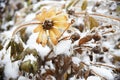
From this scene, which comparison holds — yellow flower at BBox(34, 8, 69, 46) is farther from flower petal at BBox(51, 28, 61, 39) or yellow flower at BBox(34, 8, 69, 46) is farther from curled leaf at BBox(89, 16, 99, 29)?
curled leaf at BBox(89, 16, 99, 29)

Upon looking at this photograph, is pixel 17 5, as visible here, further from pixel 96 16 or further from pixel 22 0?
pixel 96 16

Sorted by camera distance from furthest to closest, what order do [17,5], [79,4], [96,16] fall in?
[17,5], [79,4], [96,16]

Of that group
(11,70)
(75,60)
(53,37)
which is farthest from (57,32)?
(11,70)

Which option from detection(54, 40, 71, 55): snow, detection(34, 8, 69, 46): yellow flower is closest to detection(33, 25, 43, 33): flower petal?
detection(34, 8, 69, 46): yellow flower

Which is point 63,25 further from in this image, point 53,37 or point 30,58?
point 30,58

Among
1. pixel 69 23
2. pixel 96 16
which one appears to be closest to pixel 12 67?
pixel 69 23

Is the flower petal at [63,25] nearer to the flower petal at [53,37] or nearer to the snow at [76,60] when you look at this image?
the flower petal at [53,37]
